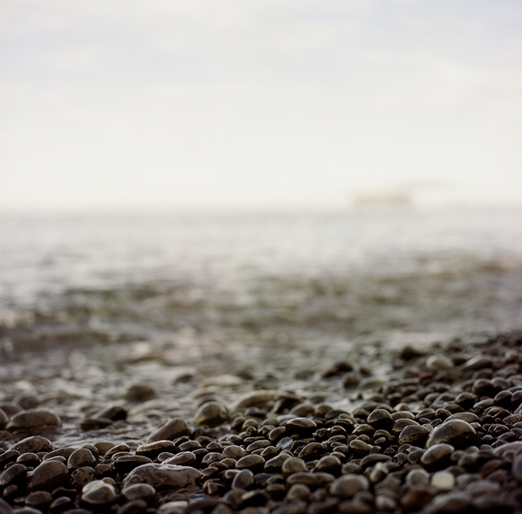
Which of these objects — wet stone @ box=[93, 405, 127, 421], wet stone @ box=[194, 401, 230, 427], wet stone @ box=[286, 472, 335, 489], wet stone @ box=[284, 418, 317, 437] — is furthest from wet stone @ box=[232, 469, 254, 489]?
wet stone @ box=[93, 405, 127, 421]

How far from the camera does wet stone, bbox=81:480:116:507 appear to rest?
86.2 inches

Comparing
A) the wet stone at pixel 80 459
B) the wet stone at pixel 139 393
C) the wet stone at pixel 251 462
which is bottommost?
the wet stone at pixel 139 393

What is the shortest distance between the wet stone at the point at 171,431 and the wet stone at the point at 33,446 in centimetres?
66

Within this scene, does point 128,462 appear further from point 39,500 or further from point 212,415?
point 212,415

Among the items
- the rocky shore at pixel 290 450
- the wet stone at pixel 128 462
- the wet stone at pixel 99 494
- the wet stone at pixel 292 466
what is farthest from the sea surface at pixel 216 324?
the wet stone at pixel 292 466

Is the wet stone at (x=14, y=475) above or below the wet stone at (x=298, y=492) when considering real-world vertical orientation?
below

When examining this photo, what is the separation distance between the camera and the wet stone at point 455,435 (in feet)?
7.66

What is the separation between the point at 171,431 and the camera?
311 centimetres

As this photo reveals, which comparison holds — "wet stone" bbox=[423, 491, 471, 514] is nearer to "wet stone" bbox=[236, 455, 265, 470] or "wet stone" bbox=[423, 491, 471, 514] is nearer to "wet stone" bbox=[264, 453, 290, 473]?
"wet stone" bbox=[264, 453, 290, 473]

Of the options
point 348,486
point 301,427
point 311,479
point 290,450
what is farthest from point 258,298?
point 348,486

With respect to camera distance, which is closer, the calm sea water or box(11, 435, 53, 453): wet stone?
box(11, 435, 53, 453): wet stone

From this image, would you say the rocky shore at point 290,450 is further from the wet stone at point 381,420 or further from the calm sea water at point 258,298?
the calm sea water at point 258,298

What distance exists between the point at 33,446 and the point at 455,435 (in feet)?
8.60

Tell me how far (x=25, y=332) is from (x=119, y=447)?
4886 mm
